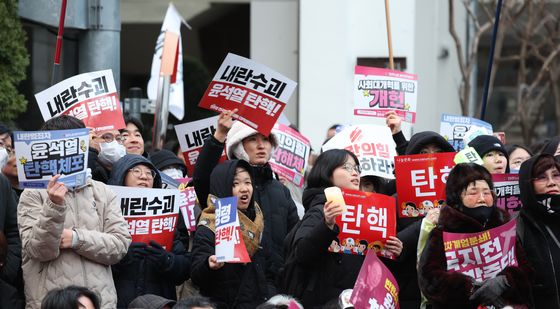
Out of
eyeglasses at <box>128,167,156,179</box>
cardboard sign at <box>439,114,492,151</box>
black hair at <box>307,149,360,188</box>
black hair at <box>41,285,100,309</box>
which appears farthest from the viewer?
cardboard sign at <box>439,114,492,151</box>

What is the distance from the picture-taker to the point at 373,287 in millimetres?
7266

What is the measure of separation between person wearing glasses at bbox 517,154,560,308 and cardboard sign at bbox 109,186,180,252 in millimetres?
2135

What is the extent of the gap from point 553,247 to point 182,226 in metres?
2.46

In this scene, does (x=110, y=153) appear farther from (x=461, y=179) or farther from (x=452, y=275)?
(x=452, y=275)

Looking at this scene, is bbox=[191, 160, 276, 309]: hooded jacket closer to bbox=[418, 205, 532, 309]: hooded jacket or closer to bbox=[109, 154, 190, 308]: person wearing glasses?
bbox=[109, 154, 190, 308]: person wearing glasses

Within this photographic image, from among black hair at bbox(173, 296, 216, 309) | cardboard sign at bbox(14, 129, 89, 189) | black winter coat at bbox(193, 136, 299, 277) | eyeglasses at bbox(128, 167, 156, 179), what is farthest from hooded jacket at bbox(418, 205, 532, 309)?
cardboard sign at bbox(14, 129, 89, 189)

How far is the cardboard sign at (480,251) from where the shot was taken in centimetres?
744

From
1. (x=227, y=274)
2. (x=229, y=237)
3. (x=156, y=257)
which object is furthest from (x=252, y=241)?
(x=156, y=257)

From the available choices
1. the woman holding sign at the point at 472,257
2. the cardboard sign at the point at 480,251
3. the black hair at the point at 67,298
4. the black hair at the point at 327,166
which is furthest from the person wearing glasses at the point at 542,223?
the black hair at the point at 67,298

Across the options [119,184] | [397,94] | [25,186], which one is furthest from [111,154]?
[397,94]

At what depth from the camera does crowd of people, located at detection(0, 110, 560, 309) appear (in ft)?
24.3

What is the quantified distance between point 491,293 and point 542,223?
73cm

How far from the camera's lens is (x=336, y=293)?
25.3 ft

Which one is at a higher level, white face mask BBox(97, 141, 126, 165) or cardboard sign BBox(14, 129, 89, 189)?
cardboard sign BBox(14, 129, 89, 189)
